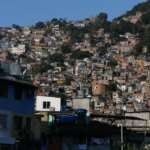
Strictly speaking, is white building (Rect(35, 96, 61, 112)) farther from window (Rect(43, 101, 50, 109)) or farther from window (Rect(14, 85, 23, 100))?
window (Rect(14, 85, 23, 100))

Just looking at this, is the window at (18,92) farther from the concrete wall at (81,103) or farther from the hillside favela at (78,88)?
the concrete wall at (81,103)

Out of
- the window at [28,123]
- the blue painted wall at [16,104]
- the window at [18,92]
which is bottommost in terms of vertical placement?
the window at [28,123]

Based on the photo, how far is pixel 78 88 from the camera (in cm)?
13225

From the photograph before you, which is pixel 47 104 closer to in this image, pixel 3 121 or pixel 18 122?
pixel 18 122

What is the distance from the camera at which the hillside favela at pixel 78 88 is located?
60.1m

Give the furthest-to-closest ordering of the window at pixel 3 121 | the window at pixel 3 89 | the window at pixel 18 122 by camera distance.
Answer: the window at pixel 18 122 < the window at pixel 3 89 < the window at pixel 3 121

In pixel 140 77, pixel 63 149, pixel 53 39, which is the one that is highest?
pixel 53 39

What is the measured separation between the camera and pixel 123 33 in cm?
19088

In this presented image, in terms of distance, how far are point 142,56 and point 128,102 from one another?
3770 centimetres

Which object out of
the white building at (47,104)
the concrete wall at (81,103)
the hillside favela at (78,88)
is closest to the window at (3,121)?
the hillside favela at (78,88)

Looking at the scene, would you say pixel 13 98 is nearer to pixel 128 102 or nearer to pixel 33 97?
pixel 33 97

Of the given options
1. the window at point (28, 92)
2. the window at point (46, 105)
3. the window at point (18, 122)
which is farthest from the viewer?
the window at point (46, 105)

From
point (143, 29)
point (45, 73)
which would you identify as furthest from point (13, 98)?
point (143, 29)

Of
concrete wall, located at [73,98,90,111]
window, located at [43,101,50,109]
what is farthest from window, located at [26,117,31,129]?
concrete wall, located at [73,98,90,111]
